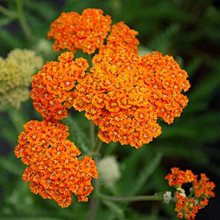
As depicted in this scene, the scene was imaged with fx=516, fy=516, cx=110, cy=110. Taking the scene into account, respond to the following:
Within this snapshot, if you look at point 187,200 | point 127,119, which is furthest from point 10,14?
point 187,200

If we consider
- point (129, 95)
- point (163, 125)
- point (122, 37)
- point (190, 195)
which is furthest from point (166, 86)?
point (163, 125)

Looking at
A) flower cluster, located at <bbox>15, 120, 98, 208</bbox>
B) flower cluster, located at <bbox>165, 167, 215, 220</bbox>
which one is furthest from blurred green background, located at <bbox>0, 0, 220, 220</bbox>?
flower cluster, located at <bbox>15, 120, 98, 208</bbox>

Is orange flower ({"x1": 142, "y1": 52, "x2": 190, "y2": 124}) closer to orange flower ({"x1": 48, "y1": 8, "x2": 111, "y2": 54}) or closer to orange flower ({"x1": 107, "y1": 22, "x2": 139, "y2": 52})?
orange flower ({"x1": 107, "y1": 22, "x2": 139, "y2": 52})

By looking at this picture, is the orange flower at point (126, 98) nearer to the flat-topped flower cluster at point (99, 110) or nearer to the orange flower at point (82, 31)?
the flat-topped flower cluster at point (99, 110)

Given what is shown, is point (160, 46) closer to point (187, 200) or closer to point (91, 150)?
point (91, 150)

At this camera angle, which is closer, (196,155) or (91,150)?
(91,150)

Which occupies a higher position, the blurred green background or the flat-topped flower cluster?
the blurred green background

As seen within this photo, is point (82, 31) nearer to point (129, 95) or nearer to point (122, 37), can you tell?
point (122, 37)
